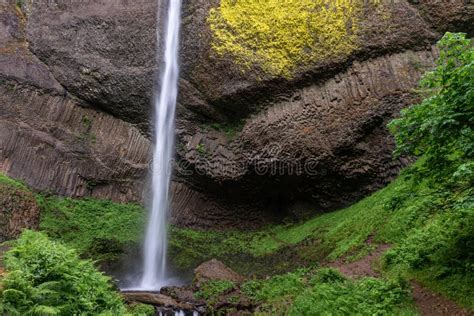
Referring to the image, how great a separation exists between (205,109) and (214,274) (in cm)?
709

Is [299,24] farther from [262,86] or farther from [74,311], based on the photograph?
[74,311]

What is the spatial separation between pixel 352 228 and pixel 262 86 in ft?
20.0

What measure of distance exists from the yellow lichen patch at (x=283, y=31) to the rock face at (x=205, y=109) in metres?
0.35

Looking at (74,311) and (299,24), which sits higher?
(299,24)

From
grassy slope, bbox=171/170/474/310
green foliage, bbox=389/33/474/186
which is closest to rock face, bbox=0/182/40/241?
grassy slope, bbox=171/170/474/310

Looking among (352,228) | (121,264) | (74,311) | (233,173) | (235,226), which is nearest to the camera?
(74,311)

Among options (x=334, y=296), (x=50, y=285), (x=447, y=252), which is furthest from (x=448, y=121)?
(x=50, y=285)

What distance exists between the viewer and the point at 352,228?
13125mm

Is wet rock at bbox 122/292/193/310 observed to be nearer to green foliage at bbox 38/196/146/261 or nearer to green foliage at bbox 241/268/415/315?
green foliage at bbox 241/268/415/315

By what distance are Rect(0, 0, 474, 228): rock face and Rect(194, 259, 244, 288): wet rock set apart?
4.46 metres

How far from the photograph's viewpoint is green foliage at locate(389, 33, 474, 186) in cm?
599

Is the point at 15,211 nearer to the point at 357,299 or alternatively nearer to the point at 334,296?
the point at 334,296

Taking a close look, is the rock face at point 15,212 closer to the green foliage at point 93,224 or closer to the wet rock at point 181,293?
the green foliage at point 93,224

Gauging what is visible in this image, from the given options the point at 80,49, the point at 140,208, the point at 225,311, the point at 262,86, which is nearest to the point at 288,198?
the point at 262,86
